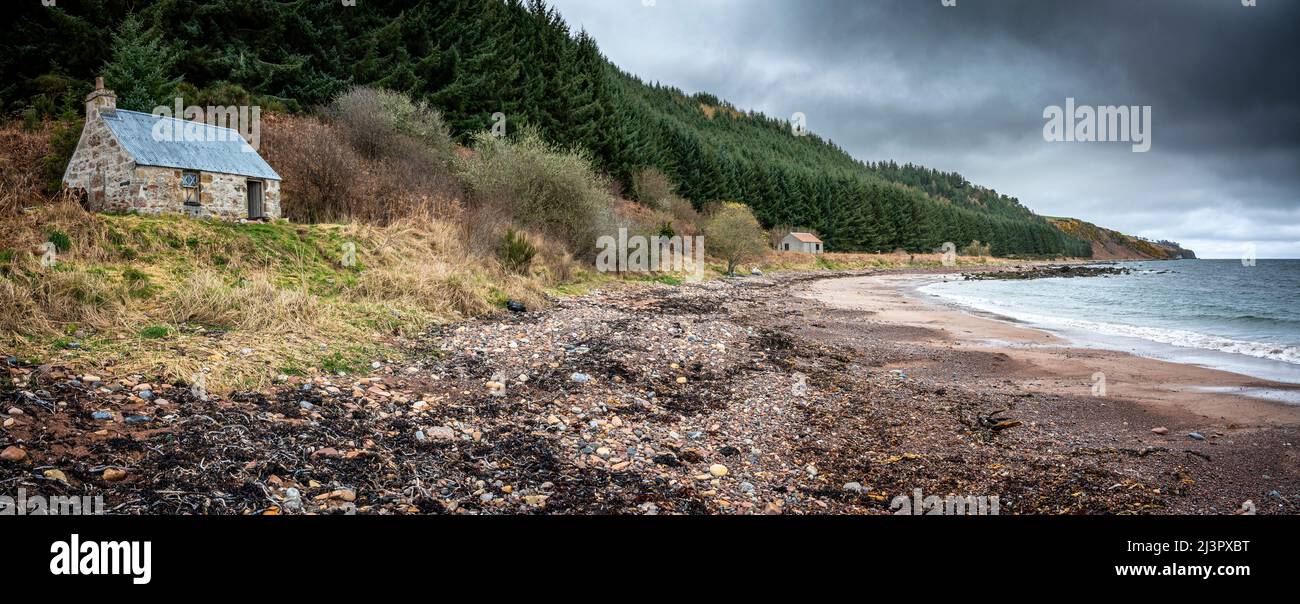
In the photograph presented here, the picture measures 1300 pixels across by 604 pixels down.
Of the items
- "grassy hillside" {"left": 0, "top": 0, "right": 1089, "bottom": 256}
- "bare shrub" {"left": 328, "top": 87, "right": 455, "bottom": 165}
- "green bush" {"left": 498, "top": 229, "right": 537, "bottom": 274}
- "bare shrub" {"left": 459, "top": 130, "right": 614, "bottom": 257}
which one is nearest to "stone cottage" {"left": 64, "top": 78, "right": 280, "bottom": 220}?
"grassy hillside" {"left": 0, "top": 0, "right": 1089, "bottom": 256}

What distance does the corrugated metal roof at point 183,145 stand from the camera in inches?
529

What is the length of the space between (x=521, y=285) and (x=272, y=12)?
20.9 m

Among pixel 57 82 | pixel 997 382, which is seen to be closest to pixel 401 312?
pixel 997 382

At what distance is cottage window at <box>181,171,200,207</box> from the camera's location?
13.8 metres

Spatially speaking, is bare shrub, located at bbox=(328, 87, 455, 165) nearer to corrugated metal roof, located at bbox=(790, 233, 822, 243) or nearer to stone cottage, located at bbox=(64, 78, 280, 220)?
stone cottage, located at bbox=(64, 78, 280, 220)

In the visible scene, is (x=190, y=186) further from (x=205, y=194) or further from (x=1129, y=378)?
(x=1129, y=378)

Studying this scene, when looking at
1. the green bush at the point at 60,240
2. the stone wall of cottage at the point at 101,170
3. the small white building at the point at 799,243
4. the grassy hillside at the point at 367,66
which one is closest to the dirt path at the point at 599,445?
the green bush at the point at 60,240

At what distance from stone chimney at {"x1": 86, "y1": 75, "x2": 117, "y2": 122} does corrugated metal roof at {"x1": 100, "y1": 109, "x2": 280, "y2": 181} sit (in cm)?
14

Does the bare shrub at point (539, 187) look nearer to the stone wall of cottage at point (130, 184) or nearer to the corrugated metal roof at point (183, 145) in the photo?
the corrugated metal roof at point (183, 145)

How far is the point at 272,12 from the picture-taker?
24.9m

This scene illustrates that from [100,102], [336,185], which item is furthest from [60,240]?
[336,185]

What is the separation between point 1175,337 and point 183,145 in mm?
28108

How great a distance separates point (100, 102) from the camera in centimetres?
1379

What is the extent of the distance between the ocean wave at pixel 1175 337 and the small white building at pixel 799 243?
47633 mm
